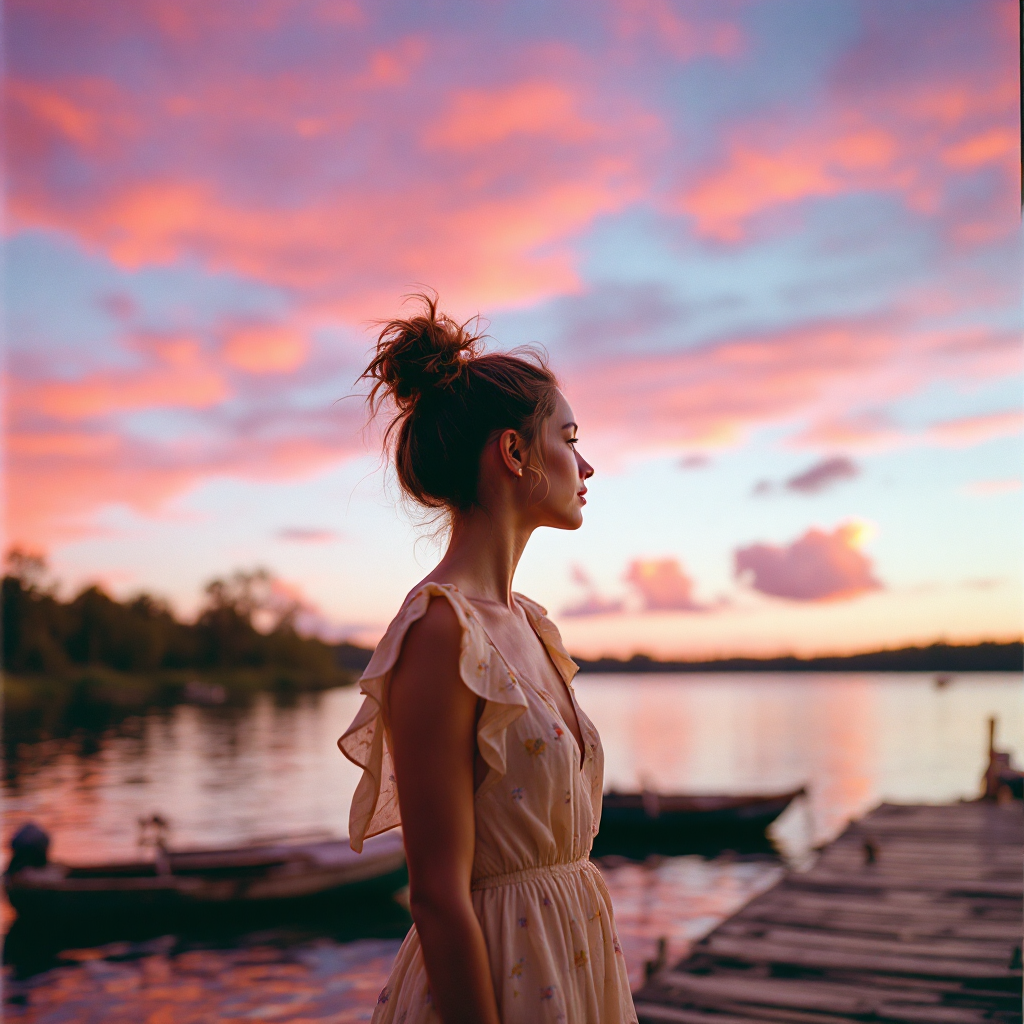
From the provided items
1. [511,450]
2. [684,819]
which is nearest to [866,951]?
[511,450]

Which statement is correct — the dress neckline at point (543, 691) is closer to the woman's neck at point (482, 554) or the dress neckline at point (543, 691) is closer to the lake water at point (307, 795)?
the woman's neck at point (482, 554)

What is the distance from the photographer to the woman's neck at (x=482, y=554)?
186 centimetres

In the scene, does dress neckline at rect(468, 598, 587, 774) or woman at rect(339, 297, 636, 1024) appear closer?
woman at rect(339, 297, 636, 1024)

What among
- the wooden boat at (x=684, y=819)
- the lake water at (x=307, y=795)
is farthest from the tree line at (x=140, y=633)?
the wooden boat at (x=684, y=819)

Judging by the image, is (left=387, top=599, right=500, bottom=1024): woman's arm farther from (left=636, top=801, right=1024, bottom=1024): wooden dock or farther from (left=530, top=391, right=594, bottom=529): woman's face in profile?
(left=636, top=801, right=1024, bottom=1024): wooden dock

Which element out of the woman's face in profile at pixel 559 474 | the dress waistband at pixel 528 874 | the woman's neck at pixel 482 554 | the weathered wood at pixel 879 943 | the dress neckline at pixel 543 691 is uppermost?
the woman's face in profile at pixel 559 474

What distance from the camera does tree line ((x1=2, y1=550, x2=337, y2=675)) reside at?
85375 millimetres

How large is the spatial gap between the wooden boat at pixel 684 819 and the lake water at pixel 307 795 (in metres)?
0.67

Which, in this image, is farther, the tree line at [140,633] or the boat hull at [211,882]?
the tree line at [140,633]

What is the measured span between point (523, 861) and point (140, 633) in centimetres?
10389

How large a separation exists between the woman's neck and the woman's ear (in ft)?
0.30

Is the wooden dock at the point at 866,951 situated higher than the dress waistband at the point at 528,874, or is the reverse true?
the dress waistband at the point at 528,874

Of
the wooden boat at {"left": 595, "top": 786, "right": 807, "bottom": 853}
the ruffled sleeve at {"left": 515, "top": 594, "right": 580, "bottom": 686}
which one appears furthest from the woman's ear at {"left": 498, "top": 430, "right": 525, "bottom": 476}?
the wooden boat at {"left": 595, "top": 786, "right": 807, "bottom": 853}

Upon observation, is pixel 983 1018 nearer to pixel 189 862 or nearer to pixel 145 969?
pixel 145 969
